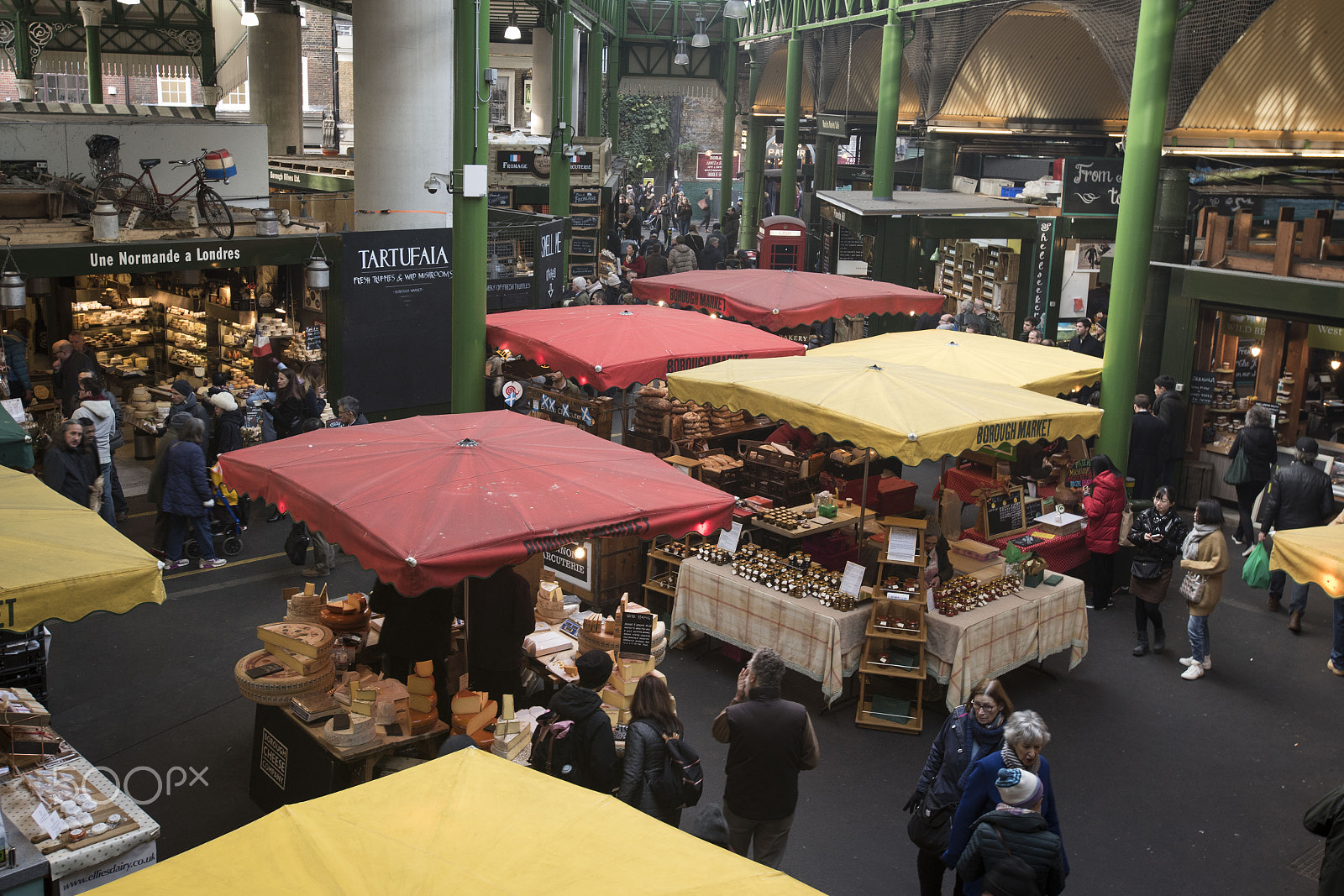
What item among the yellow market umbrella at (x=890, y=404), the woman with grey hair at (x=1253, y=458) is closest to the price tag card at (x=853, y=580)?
the yellow market umbrella at (x=890, y=404)

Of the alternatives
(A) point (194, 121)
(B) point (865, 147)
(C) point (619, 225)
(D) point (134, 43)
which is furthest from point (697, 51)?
(A) point (194, 121)

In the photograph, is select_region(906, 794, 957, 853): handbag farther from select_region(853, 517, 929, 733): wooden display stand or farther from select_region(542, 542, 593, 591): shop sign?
select_region(542, 542, 593, 591): shop sign

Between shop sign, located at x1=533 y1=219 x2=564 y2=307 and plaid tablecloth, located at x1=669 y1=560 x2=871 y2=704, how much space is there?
877 cm

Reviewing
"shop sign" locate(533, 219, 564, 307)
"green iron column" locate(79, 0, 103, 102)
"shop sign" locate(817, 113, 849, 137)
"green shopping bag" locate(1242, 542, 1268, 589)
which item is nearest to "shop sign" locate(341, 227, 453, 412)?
"shop sign" locate(533, 219, 564, 307)

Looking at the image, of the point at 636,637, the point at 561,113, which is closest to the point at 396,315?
the point at 636,637

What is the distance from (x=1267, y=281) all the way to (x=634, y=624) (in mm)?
9327

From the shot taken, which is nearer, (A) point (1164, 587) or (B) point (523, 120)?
(A) point (1164, 587)

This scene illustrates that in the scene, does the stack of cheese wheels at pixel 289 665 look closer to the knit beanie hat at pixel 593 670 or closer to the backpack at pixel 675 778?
the knit beanie hat at pixel 593 670

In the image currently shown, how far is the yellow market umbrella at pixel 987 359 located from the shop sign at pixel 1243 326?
2.78 meters

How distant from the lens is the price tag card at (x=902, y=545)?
8688mm

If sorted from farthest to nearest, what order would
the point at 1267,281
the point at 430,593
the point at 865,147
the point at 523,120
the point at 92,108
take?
1. the point at 523,120
2. the point at 865,147
3. the point at 92,108
4. the point at 1267,281
5. the point at 430,593

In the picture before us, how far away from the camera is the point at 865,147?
35.8 m

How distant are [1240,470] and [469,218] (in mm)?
8638

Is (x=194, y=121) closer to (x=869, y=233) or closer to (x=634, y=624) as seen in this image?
(x=869, y=233)
